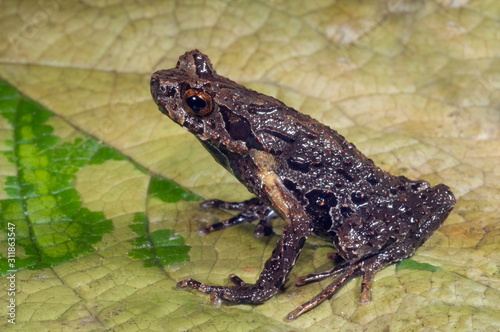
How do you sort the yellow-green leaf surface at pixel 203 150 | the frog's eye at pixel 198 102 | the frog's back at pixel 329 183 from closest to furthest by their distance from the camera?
the yellow-green leaf surface at pixel 203 150, the frog's eye at pixel 198 102, the frog's back at pixel 329 183

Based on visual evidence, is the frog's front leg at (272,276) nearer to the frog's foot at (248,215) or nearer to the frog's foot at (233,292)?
the frog's foot at (233,292)

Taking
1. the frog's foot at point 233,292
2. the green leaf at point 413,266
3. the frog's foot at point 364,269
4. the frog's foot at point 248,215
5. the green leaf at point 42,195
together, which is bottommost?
the green leaf at point 413,266

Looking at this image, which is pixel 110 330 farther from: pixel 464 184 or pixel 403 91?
pixel 403 91

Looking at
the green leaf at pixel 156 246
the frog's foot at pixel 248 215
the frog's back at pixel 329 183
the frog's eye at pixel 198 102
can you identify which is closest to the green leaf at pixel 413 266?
the frog's back at pixel 329 183

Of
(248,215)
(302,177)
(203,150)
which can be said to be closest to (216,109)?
(302,177)

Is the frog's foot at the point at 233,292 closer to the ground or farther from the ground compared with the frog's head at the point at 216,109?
closer to the ground

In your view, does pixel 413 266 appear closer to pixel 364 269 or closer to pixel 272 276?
pixel 364 269
